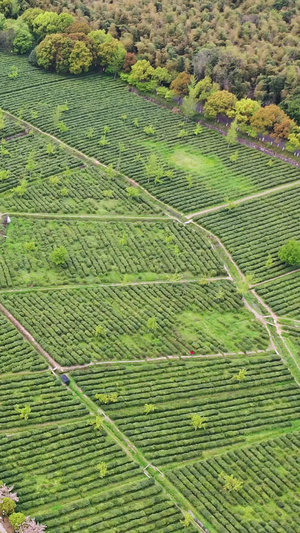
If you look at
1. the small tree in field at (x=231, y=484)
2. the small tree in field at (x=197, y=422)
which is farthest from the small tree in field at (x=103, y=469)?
the small tree in field at (x=231, y=484)

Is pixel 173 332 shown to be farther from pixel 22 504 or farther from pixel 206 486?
pixel 22 504

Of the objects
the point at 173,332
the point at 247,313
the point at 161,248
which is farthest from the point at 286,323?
the point at 161,248

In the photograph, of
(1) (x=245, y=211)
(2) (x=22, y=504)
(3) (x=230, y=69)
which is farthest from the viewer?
(3) (x=230, y=69)

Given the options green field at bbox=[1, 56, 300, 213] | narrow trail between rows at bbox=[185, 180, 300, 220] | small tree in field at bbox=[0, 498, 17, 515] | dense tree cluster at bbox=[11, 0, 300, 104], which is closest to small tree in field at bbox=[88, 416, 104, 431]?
small tree in field at bbox=[0, 498, 17, 515]

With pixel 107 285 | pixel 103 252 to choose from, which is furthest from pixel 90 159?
pixel 107 285

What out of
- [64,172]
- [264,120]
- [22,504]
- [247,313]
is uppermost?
[264,120]

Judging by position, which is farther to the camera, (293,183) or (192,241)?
(293,183)

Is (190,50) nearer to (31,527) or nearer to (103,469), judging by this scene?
(103,469)
